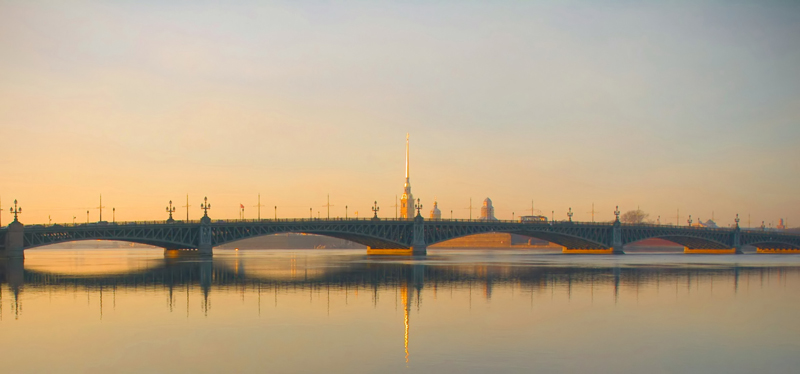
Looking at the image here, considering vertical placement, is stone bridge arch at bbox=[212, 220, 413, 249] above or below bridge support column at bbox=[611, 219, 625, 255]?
above

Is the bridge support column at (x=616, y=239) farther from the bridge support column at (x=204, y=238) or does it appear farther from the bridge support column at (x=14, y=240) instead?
the bridge support column at (x=14, y=240)

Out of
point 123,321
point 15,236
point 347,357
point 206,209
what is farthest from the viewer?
point 206,209

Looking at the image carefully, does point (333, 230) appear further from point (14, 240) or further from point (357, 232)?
point (14, 240)

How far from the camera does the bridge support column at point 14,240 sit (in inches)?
4218

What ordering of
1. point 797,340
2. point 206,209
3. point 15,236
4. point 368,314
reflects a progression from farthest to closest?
point 206,209 → point 15,236 → point 368,314 → point 797,340

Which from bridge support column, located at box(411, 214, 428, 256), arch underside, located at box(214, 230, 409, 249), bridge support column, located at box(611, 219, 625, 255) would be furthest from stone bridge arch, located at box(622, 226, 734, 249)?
arch underside, located at box(214, 230, 409, 249)

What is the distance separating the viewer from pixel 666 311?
120ft

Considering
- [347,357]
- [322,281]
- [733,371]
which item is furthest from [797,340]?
[322,281]

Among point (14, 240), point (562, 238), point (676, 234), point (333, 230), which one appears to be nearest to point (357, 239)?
point (333, 230)

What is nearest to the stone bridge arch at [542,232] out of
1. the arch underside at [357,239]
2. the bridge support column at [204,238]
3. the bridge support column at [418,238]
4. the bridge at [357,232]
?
the bridge at [357,232]

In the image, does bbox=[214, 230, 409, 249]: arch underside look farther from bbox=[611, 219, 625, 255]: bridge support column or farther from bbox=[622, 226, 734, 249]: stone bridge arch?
bbox=[622, 226, 734, 249]: stone bridge arch

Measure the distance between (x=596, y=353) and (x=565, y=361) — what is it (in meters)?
2.06

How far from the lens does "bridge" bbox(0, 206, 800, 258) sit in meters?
114

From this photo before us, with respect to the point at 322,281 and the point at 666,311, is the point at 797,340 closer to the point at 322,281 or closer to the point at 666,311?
the point at 666,311
